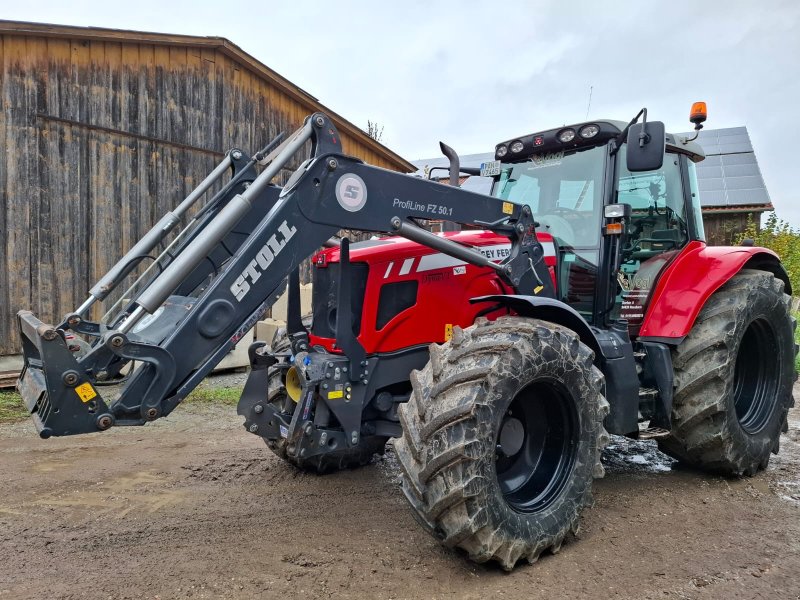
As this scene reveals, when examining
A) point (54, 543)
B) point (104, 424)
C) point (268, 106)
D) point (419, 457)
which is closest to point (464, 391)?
point (419, 457)

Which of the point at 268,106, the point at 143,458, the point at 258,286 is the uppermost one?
the point at 268,106

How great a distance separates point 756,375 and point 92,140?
26.5 feet

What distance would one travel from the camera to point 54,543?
335 centimetres

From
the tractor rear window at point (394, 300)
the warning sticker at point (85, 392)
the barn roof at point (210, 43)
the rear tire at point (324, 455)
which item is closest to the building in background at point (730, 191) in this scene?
the barn roof at point (210, 43)

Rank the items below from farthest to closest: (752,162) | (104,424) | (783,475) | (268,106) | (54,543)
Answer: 1. (752,162)
2. (268,106)
3. (783,475)
4. (54,543)
5. (104,424)

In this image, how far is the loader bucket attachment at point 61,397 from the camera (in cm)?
266

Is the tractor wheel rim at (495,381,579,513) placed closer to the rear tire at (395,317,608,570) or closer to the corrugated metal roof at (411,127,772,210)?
the rear tire at (395,317,608,570)

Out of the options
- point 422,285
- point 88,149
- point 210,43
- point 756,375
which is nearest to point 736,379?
point 756,375

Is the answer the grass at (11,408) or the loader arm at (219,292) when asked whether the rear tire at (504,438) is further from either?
the grass at (11,408)

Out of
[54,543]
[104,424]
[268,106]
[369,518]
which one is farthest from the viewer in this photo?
[268,106]

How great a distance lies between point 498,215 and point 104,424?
8.15 feet

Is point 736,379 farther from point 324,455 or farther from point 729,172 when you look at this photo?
point 729,172

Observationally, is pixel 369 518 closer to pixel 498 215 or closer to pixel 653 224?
pixel 498 215

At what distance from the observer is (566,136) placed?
452 centimetres
